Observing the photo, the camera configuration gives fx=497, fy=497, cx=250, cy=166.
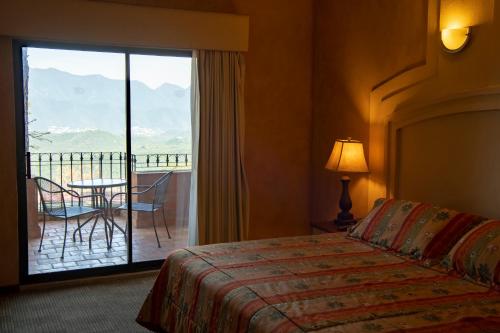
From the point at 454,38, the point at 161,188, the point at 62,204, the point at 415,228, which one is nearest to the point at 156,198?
the point at 161,188

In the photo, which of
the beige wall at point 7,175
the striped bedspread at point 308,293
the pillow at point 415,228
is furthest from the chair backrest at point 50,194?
the pillow at point 415,228

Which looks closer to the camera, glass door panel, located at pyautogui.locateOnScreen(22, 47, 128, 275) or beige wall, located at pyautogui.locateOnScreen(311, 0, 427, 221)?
beige wall, located at pyautogui.locateOnScreen(311, 0, 427, 221)

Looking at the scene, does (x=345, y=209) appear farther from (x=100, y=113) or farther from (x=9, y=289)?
(x=9, y=289)

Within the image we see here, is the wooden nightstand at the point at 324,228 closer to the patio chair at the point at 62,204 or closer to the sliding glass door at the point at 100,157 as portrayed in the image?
the sliding glass door at the point at 100,157

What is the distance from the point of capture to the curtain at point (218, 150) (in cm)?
448

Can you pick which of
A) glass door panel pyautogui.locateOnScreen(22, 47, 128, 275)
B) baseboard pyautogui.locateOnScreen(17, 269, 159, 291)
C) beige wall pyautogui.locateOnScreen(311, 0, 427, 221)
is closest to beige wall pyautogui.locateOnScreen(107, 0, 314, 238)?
beige wall pyautogui.locateOnScreen(311, 0, 427, 221)

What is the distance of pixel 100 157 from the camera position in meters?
4.36

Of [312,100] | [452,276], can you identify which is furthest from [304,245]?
[312,100]

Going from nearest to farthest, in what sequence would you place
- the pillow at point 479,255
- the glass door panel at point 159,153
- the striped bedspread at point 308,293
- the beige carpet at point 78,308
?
1. the striped bedspread at point 308,293
2. the pillow at point 479,255
3. the beige carpet at point 78,308
4. the glass door panel at point 159,153

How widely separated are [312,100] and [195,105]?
4.09ft

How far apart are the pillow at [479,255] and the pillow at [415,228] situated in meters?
0.09

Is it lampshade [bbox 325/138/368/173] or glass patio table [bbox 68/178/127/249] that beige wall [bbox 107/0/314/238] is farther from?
glass patio table [bbox 68/178/127/249]

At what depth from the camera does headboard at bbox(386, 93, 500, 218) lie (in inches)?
120

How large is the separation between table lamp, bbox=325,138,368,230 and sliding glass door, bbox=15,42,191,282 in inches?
57.2
